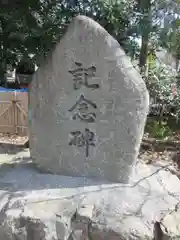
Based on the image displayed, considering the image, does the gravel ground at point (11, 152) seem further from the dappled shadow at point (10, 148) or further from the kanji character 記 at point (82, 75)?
the kanji character 記 at point (82, 75)

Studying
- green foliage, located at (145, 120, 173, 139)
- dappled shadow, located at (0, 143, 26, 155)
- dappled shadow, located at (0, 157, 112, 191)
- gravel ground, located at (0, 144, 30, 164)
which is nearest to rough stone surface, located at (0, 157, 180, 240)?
dappled shadow, located at (0, 157, 112, 191)

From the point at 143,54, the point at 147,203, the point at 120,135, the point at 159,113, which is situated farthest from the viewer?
the point at 159,113

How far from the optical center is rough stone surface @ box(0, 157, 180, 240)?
2.40 meters

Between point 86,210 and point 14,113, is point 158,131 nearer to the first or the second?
point 14,113

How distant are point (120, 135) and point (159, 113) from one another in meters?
4.04

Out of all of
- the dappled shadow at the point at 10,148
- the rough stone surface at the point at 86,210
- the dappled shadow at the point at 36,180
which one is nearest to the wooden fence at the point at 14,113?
the dappled shadow at the point at 10,148

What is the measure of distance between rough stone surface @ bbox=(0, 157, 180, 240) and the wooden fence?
3240 mm

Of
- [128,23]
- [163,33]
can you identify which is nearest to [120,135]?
[128,23]

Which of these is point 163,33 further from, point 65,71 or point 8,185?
point 8,185

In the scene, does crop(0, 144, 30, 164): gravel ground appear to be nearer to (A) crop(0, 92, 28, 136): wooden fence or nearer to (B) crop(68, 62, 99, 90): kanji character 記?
(A) crop(0, 92, 28, 136): wooden fence

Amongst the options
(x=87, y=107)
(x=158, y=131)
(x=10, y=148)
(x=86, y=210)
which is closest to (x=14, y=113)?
(x=10, y=148)

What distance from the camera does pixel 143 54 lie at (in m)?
6.09

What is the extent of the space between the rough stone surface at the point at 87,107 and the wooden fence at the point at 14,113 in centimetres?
308

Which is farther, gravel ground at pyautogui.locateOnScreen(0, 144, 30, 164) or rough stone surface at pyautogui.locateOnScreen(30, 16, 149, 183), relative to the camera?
gravel ground at pyautogui.locateOnScreen(0, 144, 30, 164)
